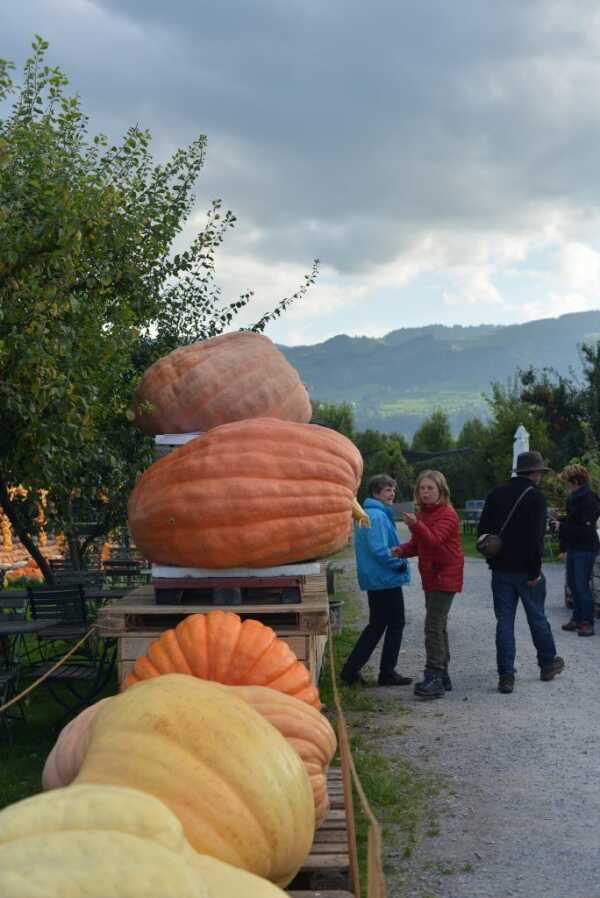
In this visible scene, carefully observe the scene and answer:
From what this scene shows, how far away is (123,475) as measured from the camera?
8.88 m

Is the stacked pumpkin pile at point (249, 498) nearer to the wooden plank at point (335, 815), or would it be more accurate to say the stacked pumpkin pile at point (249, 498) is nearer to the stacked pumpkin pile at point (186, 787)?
the stacked pumpkin pile at point (186, 787)

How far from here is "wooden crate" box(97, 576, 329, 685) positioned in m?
4.77

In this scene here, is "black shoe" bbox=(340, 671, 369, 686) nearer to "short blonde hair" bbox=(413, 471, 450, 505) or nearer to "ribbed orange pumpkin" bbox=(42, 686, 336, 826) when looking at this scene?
"short blonde hair" bbox=(413, 471, 450, 505)

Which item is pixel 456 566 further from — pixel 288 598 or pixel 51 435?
pixel 51 435

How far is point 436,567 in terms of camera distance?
7.22 metres

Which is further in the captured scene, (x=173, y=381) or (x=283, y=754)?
(x=173, y=381)

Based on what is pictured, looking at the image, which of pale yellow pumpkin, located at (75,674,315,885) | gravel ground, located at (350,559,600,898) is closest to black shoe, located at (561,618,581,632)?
gravel ground, located at (350,559,600,898)

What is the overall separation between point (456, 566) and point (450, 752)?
5.48ft

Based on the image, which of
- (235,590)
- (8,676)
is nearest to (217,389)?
(235,590)

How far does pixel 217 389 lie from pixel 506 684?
3.49 m

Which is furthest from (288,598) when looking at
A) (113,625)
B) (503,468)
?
(503,468)

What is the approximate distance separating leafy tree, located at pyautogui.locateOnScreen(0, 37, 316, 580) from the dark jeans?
2.57 m

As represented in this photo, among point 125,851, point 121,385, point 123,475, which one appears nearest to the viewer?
point 125,851

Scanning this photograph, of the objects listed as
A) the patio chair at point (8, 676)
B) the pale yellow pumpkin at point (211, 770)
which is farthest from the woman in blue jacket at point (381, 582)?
the pale yellow pumpkin at point (211, 770)
